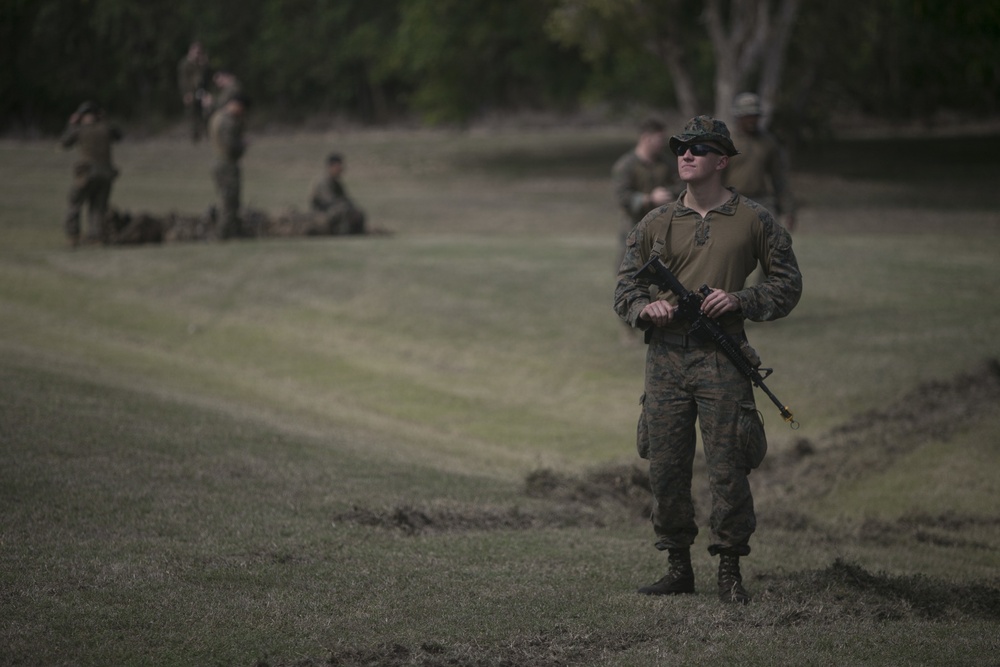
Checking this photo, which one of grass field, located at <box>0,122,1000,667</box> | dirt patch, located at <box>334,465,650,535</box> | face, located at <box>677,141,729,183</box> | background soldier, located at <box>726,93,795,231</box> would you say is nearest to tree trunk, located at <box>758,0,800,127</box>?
grass field, located at <box>0,122,1000,667</box>

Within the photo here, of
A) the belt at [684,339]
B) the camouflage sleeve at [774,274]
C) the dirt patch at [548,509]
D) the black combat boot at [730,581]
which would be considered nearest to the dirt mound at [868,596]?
the black combat boot at [730,581]

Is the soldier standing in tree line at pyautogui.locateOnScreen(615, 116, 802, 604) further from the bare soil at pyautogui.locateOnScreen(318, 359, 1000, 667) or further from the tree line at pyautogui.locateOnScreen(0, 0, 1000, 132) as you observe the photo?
the tree line at pyautogui.locateOnScreen(0, 0, 1000, 132)

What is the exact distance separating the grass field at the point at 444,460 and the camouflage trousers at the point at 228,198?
0.93 metres

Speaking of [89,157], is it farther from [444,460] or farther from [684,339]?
[684,339]

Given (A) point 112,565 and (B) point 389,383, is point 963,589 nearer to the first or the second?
(A) point 112,565

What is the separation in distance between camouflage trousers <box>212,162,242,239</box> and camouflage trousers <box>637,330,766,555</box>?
1694 centimetres

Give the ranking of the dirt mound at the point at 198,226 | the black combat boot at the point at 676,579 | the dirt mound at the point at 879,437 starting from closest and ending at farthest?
the black combat boot at the point at 676,579, the dirt mound at the point at 879,437, the dirt mound at the point at 198,226

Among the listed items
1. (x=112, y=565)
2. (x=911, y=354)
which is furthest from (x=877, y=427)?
(x=112, y=565)

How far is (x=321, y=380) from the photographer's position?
14.5 m

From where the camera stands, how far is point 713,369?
6414 mm

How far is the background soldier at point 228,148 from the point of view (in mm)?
22094

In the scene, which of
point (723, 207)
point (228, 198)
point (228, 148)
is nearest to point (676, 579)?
point (723, 207)

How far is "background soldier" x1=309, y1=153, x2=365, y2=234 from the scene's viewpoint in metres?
24.1

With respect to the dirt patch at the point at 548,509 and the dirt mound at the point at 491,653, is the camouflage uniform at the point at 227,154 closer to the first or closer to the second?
the dirt patch at the point at 548,509
